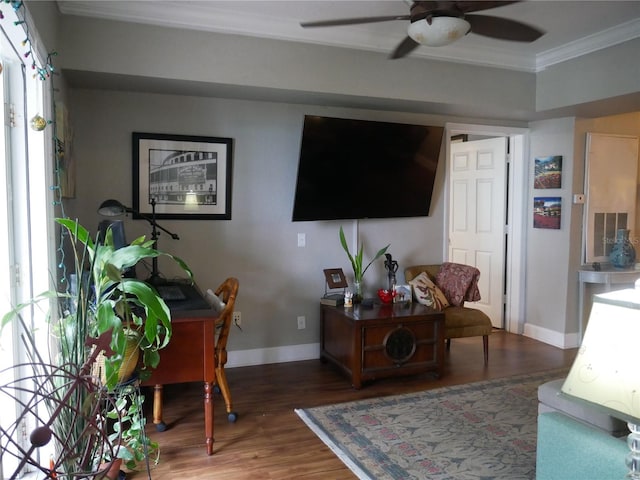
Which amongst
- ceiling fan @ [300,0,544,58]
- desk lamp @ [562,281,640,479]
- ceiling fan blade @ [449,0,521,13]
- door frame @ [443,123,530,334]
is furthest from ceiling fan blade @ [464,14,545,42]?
door frame @ [443,123,530,334]

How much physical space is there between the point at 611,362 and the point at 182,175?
3430 mm

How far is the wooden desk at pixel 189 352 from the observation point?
2.78 metres

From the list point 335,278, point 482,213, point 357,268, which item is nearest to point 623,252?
point 482,213

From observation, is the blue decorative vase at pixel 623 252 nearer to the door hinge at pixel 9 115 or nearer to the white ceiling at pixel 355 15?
the white ceiling at pixel 355 15

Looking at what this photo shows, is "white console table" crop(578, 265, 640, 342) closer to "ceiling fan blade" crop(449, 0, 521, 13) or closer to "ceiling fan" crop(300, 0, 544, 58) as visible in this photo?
"ceiling fan" crop(300, 0, 544, 58)

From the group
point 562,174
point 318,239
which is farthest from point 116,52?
point 562,174

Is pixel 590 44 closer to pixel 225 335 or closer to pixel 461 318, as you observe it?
pixel 461 318

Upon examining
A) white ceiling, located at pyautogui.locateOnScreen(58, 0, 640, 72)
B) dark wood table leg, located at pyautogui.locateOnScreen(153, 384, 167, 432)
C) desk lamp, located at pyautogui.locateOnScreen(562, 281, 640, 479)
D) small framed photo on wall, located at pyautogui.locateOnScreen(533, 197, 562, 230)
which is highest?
white ceiling, located at pyautogui.locateOnScreen(58, 0, 640, 72)

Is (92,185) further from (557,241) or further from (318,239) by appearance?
(557,241)

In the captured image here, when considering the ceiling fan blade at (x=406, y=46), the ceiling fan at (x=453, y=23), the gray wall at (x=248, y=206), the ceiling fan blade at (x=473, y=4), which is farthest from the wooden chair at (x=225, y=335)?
the ceiling fan blade at (x=473, y=4)

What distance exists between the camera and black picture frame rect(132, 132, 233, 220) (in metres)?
4.00

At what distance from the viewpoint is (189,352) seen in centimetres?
281

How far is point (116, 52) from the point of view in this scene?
338cm

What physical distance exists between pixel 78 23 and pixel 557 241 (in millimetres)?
4400
